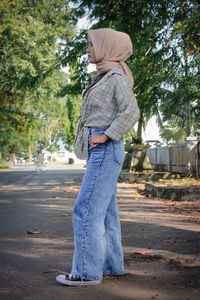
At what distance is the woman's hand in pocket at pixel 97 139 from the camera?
3381mm

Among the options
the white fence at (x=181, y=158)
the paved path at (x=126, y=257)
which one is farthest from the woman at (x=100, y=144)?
the white fence at (x=181, y=158)

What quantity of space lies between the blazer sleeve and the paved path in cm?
116

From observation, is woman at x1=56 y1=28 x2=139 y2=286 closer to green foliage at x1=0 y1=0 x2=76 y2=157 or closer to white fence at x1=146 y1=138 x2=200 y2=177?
white fence at x1=146 y1=138 x2=200 y2=177

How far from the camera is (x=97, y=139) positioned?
3.39 m

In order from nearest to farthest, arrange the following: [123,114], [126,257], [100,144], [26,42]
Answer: [123,114], [100,144], [126,257], [26,42]

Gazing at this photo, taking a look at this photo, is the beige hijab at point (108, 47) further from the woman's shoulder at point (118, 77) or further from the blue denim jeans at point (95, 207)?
the blue denim jeans at point (95, 207)

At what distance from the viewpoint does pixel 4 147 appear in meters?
74.4

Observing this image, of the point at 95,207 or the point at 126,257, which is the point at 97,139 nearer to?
the point at 95,207

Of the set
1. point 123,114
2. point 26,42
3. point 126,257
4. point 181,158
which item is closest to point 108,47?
point 123,114

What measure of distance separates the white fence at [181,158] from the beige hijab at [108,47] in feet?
36.5

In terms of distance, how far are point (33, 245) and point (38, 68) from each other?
60.6ft

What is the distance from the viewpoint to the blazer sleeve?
3.34 m

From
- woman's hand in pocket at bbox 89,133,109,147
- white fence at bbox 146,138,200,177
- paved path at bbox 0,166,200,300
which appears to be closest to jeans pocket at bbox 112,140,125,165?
woman's hand in pocket at bbox 89,133,109,147

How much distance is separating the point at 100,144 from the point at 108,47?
0.75 meters
